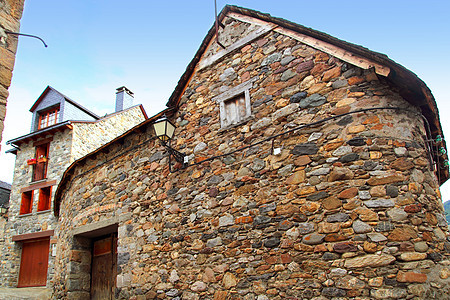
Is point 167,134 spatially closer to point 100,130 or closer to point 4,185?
point 100,130

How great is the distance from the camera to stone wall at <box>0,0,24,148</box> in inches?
110

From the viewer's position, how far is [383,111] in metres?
4.32

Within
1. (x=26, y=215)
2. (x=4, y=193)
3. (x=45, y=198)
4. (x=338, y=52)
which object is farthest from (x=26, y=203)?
(x=338, y=52)

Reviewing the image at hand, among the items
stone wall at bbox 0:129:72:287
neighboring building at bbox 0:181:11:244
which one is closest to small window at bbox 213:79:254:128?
stone wall at bbox 0:129:72:287

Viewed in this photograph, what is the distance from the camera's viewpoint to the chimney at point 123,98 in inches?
624

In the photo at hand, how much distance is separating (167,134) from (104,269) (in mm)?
3534

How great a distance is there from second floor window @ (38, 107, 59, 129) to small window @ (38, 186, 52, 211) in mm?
2941

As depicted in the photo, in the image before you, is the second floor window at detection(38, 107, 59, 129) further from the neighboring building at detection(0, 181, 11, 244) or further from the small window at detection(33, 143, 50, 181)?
the neighboring building at detection(0, 181, 11, 244)

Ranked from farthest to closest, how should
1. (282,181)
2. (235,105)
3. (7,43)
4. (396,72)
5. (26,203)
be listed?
(26,203)
(235,105)
(282,181)
(396,72)
(7,43)

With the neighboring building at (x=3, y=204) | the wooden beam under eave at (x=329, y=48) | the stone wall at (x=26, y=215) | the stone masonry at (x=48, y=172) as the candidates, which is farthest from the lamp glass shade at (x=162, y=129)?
the neighboring building at (x=3, y=204)

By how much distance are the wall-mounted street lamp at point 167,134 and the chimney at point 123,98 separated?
418 inches

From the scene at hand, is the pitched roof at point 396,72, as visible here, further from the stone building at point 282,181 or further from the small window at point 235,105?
the small window at point 235,105

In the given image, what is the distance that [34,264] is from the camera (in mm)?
12734

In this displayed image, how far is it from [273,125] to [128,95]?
1273 cm
